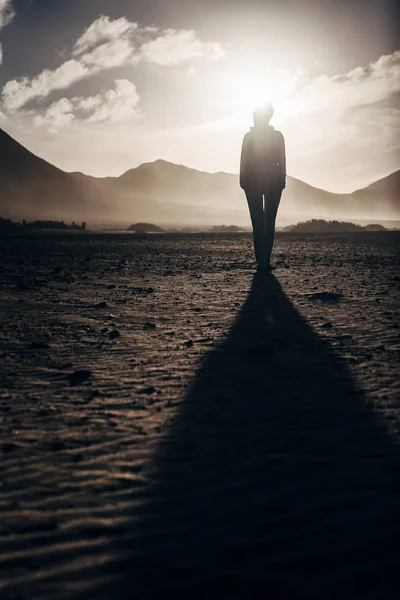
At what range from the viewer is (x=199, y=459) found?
2.46 metres

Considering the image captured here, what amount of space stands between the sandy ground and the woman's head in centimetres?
539

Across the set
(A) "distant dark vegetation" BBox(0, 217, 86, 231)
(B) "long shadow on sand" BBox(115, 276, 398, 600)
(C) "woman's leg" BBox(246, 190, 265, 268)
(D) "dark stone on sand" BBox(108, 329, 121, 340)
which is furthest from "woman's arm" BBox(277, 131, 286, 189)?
(A) "distant dark vegetation" BBox(0, 217, 86, 231)

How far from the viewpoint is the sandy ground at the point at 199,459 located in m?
1.72

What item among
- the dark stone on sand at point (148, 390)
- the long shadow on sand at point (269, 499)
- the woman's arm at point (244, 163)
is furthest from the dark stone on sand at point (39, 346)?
the woman's arm at point (244, 163)

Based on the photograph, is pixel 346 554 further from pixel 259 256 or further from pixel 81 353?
pixel 259 256

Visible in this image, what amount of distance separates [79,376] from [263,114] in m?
7.30

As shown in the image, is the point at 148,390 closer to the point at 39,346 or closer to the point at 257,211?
the point at 39,346

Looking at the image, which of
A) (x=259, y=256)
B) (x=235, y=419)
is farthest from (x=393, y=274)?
(x=235, y=419)

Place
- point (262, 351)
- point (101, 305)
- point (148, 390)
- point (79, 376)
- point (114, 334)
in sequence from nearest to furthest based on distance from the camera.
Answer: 1. point (148, 390)
2. point (79, 376)
3. point (262, 351)
4. point (114, 334)
5. point (101, 305)

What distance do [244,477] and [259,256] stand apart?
838 cm

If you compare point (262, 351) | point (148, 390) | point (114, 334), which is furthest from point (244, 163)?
point (148, 390)

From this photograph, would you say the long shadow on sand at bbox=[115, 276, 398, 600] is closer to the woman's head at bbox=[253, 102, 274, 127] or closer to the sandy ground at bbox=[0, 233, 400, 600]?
the sandy ground at bbox=[0, 233, 400, 600]

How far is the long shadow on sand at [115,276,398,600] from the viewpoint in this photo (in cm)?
168

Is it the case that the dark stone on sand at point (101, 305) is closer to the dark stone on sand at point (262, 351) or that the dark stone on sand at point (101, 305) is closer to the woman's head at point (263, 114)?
the dark stone on sand at point (262, 351)
